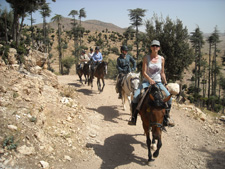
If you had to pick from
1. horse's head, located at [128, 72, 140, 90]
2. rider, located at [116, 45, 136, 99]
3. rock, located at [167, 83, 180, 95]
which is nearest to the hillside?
horse's head, located at [128, 72, 140, 90]

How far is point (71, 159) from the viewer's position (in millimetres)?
4785

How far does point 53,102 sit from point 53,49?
59.2 m

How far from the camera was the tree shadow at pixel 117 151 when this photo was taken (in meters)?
5.05

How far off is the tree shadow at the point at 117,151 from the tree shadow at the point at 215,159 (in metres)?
2.18

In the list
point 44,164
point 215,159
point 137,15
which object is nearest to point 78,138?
point 44,164

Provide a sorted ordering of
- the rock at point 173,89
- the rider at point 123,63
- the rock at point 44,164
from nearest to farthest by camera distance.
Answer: the rock at point 44,164, the rock at point 173,89, the rider at point 123,63

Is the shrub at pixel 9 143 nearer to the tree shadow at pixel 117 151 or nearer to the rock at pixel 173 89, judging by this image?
the tree shadow at pixel 117 151

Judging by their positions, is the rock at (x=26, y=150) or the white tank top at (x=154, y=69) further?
the white tank top at (x=154, y=69)

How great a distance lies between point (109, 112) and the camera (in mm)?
8859

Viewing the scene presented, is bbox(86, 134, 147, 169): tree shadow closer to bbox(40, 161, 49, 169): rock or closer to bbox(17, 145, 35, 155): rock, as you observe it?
bbox(40, 161, 49, 169): rock

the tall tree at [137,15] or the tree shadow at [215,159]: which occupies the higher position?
the tall tree at [137,15]

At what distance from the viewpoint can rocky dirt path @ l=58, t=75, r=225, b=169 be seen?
16.9 feet

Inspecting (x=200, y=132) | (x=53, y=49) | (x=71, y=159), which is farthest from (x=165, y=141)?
(x=53, y=49)

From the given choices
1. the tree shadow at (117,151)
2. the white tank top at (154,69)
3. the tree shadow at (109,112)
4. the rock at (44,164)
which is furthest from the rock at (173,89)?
the rock at (44,164)
